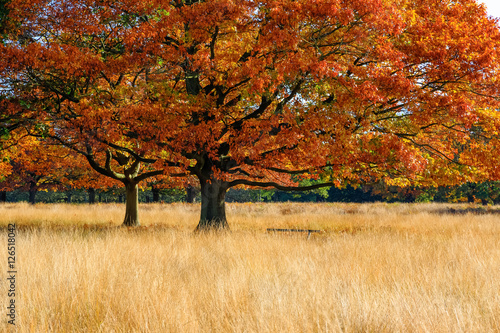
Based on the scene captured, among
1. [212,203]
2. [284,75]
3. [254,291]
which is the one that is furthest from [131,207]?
[254,291]

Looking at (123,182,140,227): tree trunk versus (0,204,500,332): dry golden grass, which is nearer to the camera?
(0,204,500,332): dry golden grass

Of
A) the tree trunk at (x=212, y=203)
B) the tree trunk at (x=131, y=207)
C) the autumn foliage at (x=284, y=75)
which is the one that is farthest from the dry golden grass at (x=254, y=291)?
the tree trunk at (x=131, y=207)

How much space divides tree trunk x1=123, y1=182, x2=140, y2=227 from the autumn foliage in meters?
4.92

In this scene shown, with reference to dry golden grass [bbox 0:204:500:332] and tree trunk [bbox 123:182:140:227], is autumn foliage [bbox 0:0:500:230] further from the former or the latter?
tree trunk [bbox 123:182:140:227]

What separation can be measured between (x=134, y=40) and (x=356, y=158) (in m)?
6.23

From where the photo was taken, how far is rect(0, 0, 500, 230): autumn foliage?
8.41 m

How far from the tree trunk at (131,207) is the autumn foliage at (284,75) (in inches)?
194

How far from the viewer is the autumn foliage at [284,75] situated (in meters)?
8.41

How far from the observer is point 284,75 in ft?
30.6

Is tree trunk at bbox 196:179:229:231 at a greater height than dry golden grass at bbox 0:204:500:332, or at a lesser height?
greater

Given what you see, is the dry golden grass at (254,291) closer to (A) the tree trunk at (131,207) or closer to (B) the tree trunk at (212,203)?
(B) the tree trunk at (212,203)

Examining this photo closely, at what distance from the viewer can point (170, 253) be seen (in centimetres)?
750

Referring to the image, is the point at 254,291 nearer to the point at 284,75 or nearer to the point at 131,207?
the point at 284,75

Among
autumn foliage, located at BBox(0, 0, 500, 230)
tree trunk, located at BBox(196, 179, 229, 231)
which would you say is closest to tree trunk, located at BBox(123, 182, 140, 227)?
tree trunk, located at BBox(196, 179, 229, 231)
